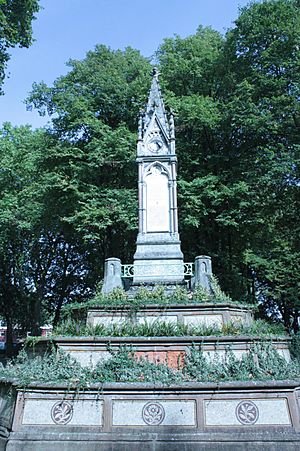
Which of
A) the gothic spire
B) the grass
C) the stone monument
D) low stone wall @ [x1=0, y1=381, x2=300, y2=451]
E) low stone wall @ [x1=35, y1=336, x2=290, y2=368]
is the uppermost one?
the gothic spire

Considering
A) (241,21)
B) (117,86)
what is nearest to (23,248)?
(117,86)

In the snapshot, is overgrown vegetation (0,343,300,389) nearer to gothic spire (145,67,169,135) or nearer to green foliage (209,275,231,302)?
green foliage (209,275,231,302)

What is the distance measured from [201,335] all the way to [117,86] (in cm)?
2004

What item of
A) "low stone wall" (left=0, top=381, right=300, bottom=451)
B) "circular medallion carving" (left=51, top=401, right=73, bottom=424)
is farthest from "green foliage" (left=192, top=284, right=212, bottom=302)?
"circular medallion carving" (left=51, top=401, right=73, bottom=424)

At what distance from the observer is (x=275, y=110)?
→ 22.6 meters

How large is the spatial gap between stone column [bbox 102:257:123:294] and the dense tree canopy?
7228 millimetres

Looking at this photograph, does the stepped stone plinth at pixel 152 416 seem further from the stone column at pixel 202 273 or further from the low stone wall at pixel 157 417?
the stone column at pixel 202 273

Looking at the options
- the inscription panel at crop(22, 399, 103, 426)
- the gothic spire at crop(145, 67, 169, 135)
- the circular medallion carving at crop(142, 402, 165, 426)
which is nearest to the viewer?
the circular medallion carving at crop(142, 402, 165, 426)

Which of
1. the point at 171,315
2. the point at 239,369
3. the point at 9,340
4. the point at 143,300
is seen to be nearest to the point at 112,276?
the point at 143,300

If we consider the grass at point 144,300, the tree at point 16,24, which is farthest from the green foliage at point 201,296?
the tree at point 16,24

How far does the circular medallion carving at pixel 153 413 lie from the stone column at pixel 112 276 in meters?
7.80

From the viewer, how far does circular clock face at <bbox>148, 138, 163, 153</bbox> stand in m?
17.3

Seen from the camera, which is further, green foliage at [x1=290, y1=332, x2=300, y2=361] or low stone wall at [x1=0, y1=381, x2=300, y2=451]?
green foliage at [x1=290, y1=332, x2=300, y2=361]

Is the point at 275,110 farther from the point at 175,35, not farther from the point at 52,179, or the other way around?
the point at 52,179
